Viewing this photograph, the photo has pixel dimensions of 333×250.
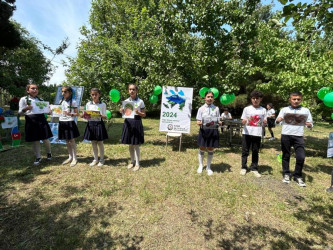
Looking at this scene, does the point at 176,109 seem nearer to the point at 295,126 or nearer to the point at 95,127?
the point at 95,127

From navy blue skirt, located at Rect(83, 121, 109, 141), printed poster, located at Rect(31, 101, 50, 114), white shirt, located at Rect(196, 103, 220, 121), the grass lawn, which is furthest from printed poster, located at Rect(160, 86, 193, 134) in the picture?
printed poster, located at Rect(31, 101, 50, 114)

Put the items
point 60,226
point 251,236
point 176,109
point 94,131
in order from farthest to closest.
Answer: point 176,109
point 94,131
point 60,226
point 251,236

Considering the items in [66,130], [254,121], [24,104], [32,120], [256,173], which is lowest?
[256,173]

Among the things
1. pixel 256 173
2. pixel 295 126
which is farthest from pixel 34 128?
pixel 295 126

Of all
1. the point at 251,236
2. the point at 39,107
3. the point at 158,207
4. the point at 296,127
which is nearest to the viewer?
the point at 251,236

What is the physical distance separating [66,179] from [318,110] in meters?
8.30

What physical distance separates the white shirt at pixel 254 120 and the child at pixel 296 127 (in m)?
0.41

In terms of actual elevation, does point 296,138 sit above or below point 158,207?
above

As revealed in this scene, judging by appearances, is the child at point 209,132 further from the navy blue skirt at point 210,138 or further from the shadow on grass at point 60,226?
the shadow on grass at point 60,226

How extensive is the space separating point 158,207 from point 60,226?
161 centimetres

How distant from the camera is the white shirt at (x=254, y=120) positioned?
4.75 meters

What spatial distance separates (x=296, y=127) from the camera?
4.47 metres

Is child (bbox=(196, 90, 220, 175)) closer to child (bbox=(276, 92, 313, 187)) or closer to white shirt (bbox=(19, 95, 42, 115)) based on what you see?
child (bbox=(276, 92, 313, 187))

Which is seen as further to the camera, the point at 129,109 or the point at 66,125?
the point at 66,125
